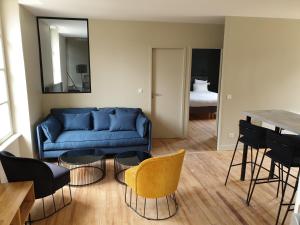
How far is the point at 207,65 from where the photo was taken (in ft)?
27.7

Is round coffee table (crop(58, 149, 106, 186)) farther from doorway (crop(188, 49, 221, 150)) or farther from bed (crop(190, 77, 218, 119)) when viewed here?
bed (crop(190, 77, 218, 119))

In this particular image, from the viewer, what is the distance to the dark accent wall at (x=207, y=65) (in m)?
8.31

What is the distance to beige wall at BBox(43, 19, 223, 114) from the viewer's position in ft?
15.9

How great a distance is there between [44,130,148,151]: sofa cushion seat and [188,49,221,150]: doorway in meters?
1.66

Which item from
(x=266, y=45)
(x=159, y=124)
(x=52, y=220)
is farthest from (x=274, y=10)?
(x=52, y=220)

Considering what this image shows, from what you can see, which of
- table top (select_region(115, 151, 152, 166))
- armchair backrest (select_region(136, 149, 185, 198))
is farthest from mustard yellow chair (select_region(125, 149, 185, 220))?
table top (select_region(115, 151, 152, 166))

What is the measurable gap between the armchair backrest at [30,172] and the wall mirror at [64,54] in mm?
2522

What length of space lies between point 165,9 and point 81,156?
2754 mm

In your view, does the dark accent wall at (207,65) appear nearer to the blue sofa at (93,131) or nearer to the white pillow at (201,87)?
the white pillow at (201,87)

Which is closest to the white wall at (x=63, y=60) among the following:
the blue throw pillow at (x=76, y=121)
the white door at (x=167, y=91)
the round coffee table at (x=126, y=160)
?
the blue throw pillow at (x=76, y=121)

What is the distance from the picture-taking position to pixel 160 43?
16.6 ft

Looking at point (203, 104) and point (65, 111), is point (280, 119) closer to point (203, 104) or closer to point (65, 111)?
point (65, 111)

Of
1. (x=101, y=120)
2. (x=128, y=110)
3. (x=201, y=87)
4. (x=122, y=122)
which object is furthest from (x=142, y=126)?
(x=201, y=87)

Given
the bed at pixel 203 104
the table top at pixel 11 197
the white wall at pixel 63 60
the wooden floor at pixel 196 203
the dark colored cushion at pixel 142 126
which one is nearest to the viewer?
the table top at pixel 11 197
